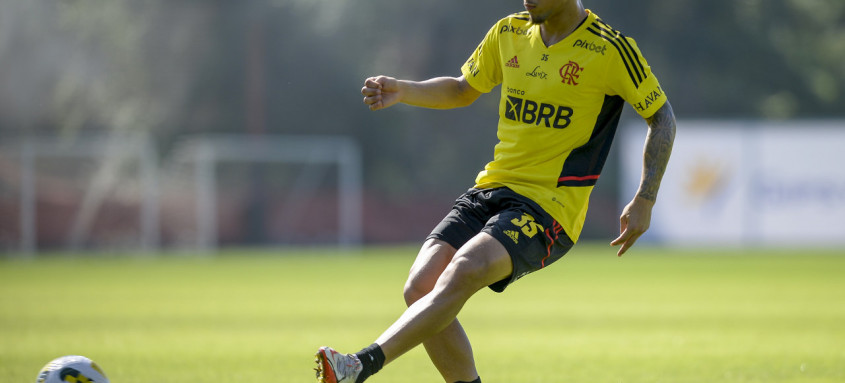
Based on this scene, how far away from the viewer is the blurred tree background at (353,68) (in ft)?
125

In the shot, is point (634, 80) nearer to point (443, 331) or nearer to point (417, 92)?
point (417, 92)

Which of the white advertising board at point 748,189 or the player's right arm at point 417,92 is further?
the white advertising board at point 748,189

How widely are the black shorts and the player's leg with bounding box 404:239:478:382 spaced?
9 cm

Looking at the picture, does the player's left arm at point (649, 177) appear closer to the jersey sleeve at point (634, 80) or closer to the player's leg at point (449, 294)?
the jersey sleeve at point (634, 80)

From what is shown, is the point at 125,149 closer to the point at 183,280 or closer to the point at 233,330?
the point at 183,280

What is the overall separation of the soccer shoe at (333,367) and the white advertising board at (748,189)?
26.1 metres

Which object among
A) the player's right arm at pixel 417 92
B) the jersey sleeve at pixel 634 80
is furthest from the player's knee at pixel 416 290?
the jersey sleeve at pixel 634 80

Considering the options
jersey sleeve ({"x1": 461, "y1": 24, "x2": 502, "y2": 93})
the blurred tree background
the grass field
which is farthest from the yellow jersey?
the blurred tree background

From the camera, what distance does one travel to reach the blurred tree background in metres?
38.2

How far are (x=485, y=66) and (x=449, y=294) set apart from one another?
1.59 m

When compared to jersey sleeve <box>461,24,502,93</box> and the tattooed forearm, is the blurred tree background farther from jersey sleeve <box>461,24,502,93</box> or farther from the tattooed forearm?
the tattooed forearm

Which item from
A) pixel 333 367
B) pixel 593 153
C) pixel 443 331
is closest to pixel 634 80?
pixel 593 153

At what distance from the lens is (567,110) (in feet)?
18.5

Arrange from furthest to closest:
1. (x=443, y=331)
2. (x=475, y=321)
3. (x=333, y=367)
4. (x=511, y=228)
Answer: (x=475, y=321)
(x=443, y=331)
(x=511, y=228)
(x=333, y=367)
